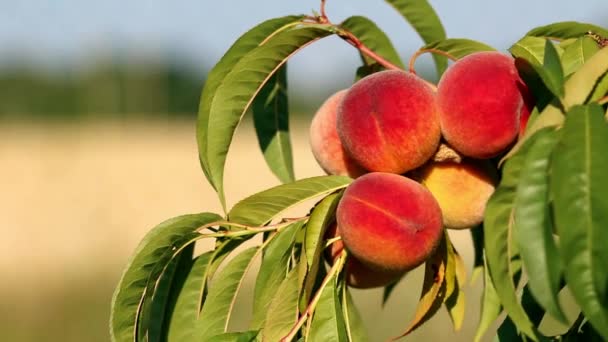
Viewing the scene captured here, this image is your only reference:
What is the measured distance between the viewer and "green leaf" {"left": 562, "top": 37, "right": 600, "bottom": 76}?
2.11 feet

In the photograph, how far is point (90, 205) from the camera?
7.46 meters

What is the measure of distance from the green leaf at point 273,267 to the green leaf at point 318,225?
0.04 m

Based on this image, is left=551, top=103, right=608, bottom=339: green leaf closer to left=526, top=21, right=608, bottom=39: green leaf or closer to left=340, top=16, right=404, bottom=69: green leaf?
left=526, top=21, right=608, bottom=39: green leaf

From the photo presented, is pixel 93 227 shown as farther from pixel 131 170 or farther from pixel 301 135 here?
pixel 301 135

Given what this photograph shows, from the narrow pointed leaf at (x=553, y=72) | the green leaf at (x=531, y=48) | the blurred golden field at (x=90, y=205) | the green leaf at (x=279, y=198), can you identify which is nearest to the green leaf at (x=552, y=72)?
the narrow pointed leaf at (x=553, y=72)

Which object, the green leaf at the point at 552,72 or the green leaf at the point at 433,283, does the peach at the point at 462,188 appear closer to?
the green leaf at the point at 433,283

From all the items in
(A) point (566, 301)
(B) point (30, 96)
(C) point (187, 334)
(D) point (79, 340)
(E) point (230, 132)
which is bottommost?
(B) point (30, 96)

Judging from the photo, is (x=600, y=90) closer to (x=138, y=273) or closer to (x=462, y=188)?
(x=462, y=188)

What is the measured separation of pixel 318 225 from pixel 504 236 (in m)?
0.16

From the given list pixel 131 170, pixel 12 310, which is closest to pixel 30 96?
pixel 131 170

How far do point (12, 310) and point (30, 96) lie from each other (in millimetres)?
7056

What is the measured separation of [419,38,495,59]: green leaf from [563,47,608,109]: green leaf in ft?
0.58

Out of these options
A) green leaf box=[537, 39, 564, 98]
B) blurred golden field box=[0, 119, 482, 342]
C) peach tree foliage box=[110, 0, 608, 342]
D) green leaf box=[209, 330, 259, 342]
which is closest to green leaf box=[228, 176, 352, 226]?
peach tree foliage box=[110, 0, 608, 342]

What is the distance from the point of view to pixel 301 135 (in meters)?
8.61
